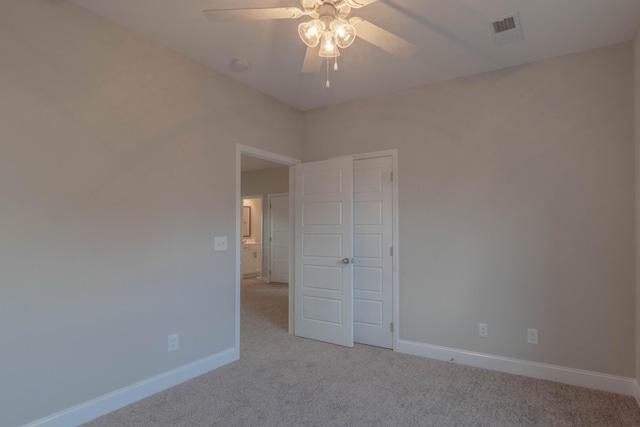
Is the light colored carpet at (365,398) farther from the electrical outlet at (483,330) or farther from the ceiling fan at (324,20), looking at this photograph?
the ceiling fan at (324,20)

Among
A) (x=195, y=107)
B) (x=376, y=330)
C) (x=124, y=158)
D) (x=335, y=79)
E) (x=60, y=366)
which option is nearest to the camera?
(x=60, y=366)

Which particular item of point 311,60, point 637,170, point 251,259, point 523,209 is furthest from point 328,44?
point 251,259

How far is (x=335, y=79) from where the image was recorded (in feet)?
11.0

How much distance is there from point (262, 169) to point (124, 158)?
18.8ft

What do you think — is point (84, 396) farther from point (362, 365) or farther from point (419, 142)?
point (419, 142)

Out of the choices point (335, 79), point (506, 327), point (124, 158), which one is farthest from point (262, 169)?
point (506, 327)

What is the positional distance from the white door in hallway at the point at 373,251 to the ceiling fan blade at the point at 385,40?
1.16 meters

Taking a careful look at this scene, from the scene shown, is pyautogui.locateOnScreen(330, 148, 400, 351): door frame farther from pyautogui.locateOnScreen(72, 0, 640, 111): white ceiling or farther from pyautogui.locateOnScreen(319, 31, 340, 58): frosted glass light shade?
pyautogui.locateOnScreen(319, 31, 340, 58): frosted glass light shade

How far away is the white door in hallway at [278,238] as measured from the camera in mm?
7910

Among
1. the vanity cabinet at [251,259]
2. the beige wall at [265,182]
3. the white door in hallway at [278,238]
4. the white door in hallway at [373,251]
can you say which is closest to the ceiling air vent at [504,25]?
the white door in hallway at [373,251]

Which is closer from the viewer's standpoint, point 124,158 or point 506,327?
point 124,158

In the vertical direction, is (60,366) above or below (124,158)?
below

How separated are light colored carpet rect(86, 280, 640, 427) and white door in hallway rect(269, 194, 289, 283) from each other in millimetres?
4520

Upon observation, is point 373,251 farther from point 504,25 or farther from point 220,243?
point 504,25
